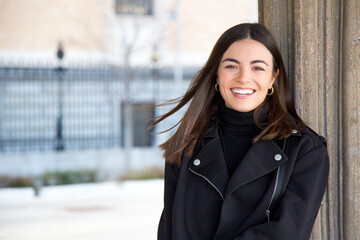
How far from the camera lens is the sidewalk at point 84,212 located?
24.4 ft

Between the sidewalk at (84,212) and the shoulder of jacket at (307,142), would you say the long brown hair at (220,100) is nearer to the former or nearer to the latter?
the shoulder of jacket at (307,142)

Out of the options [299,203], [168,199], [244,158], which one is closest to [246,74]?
[244,158]

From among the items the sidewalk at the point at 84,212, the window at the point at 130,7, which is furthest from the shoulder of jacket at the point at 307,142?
the window at the point at 130,7

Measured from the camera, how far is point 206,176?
89.0 inches

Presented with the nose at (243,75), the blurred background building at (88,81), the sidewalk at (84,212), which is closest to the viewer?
the nose at (243,75)

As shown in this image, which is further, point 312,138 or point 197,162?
point 197,162

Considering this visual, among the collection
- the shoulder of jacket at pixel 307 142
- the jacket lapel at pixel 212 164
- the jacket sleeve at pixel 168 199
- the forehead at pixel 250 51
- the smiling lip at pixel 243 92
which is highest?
the forehead at pixel 250 51

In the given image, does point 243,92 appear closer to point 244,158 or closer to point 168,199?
point 244,158

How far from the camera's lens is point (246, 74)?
2.19 meters

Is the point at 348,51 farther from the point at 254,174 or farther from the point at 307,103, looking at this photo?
the point at 254,174

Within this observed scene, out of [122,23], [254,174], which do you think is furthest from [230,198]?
[122,23]

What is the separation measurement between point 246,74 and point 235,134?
32cm

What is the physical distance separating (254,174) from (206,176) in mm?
244

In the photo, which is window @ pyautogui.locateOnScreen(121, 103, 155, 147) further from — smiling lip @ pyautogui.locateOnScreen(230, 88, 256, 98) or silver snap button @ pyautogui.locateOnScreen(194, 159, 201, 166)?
smiling lip @ pyautogui.locateOnScreen(230, 88, 256, 98)
